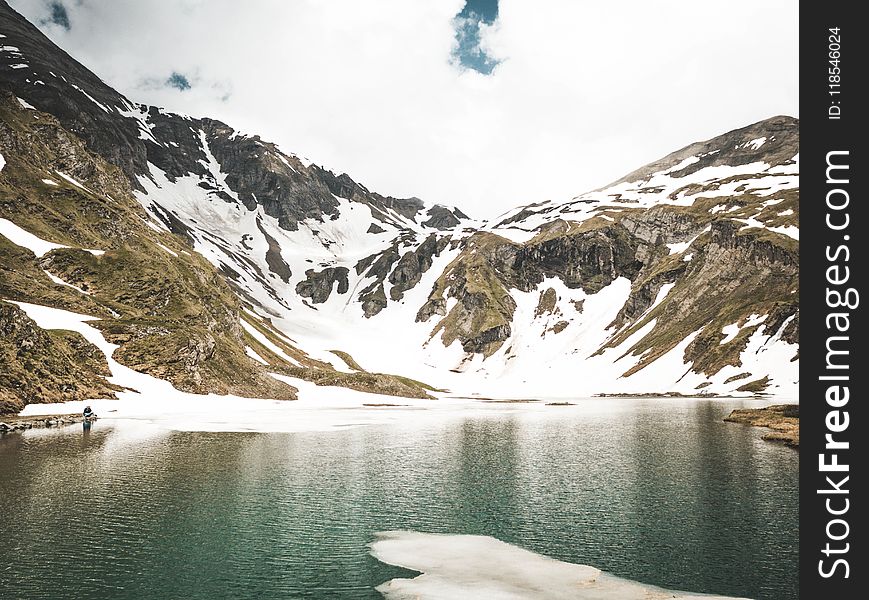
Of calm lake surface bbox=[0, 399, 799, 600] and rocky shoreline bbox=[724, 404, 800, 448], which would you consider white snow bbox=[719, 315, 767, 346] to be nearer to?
rocky shoreline bbox=[724, 404, 800, 448]

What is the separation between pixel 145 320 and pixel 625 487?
8762cm

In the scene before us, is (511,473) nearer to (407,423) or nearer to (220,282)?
(407,423)

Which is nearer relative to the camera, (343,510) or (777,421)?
(343,510)

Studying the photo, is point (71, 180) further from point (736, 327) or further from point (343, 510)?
point (736, 327)

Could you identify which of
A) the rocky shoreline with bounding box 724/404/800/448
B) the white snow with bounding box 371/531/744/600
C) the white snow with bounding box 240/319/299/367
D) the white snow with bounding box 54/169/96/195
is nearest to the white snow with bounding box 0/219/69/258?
the white snow with bounding box 54/169/96/195

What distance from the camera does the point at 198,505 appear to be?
2836 cm

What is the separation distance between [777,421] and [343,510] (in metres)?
62.2

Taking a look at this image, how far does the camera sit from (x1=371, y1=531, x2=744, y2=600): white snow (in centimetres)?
1808

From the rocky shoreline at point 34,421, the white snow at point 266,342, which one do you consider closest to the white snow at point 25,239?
the rocky shoreline at point 34,421

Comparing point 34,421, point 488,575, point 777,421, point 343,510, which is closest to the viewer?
point 488,575

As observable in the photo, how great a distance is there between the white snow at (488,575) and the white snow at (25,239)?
360 ft

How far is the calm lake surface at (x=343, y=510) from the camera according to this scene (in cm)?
1956

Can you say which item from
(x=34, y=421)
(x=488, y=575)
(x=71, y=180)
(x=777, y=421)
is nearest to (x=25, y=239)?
(x=71, y=180)

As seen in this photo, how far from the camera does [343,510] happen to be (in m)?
28.6
